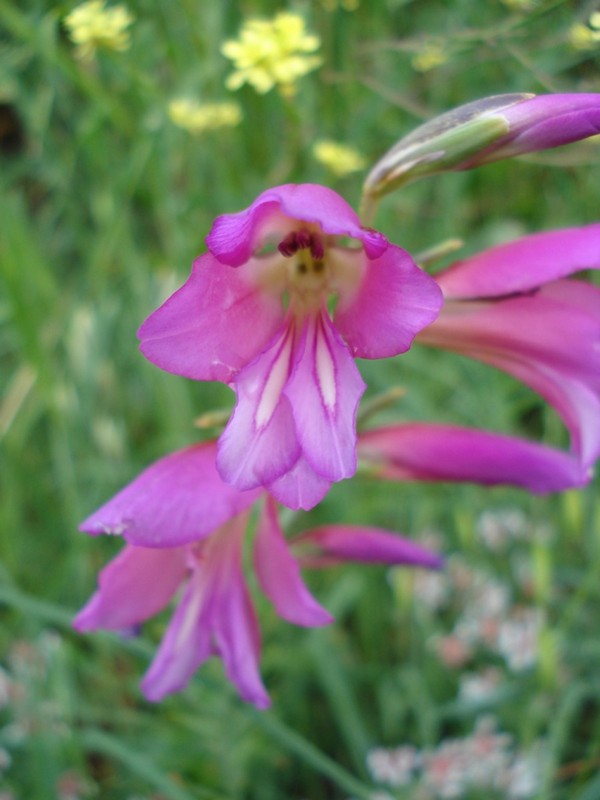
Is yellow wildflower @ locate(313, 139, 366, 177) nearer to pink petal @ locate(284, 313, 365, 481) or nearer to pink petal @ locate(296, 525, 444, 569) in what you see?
pink petal @ locate(296, 525, 444, 569)

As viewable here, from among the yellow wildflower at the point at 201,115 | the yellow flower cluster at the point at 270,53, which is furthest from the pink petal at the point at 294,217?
the yellow wildflower at the point at 201,115

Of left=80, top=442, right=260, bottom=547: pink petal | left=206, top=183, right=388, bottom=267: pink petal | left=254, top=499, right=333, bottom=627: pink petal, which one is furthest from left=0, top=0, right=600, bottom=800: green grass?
left=206, top=183, right=388, bottom=267: pink petal

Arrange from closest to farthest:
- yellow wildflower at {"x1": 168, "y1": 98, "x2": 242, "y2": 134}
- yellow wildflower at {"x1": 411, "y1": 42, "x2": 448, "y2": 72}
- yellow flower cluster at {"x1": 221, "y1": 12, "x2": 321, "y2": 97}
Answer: yellow flower cluster at {"x1": 221, "y1": 12, "x2": 321, "y2": 97}
yellow wildflower at {"x1": 411, "y1": 42, "x2": 448, "y2": 72}
yellow wildflower at {"x1": 168, "y1": 98, "x2": 242, "y2": 134}

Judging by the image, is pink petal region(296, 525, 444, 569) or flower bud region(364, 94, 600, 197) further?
pink petal region(296, 525, 444, 569)

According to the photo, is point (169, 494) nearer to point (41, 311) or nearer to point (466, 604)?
point (466, 604)

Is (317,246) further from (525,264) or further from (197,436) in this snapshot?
(197,436)

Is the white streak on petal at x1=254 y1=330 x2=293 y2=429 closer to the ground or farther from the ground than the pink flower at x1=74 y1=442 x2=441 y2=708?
farther from the ground

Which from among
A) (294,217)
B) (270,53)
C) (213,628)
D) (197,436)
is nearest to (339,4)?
(270,53)
